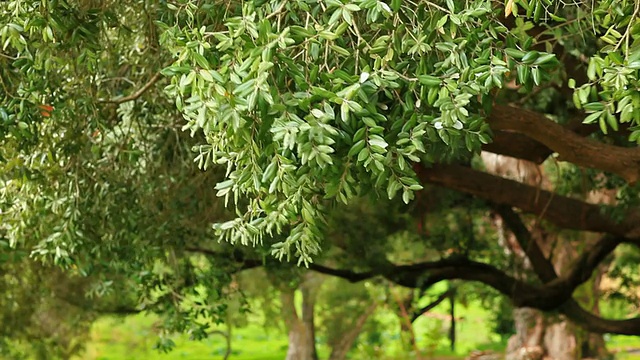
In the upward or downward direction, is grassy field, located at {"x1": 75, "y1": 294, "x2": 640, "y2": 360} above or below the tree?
below

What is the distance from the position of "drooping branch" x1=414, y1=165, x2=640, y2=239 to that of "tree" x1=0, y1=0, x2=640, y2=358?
0.06 feet

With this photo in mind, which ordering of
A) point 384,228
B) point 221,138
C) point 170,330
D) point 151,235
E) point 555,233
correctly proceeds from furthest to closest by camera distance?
point 555,233 < point 384,228 < point 170,330 < point 151,235 < point 221,138

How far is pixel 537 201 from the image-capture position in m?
7.79

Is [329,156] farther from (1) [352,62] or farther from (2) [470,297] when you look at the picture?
(2) [470,297]

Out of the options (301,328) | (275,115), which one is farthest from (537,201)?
(301,328)

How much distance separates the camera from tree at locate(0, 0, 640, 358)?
9.58 ft

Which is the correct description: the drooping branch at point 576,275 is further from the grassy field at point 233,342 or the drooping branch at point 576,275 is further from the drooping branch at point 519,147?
the grassy field at point 233,342

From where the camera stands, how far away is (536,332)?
13.7m

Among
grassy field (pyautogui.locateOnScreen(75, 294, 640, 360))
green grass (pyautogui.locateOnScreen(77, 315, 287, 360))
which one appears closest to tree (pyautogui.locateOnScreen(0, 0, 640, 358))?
green grass (pyautogui.locateOnScreen(77, 315, 287, 360))

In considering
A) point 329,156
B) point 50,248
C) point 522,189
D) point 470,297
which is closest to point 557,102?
point 522,189

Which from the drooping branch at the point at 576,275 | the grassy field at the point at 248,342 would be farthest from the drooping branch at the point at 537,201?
the grassy field at the point at 248,342

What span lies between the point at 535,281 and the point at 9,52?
685cm

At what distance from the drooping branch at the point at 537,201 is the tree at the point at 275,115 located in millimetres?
18

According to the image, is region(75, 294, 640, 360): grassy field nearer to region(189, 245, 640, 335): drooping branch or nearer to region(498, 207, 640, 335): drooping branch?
region(189, 245, 640, 335): drooping branch
